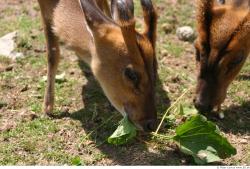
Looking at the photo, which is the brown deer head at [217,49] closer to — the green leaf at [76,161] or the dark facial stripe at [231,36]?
the dark facial stripe at [231,36]

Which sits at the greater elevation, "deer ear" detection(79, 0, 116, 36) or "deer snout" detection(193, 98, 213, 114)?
"deer ear" detection(79, 0, 116, 36)

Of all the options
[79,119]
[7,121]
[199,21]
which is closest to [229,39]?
[199,21]

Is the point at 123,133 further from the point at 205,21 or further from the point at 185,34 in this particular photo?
the point at 185,34

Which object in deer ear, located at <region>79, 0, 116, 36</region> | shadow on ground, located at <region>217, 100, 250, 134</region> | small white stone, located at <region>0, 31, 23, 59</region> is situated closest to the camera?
deer ear, located at <region>79, 0, 116, 36</region>

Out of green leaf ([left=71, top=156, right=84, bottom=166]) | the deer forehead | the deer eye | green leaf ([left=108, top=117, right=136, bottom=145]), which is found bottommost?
green leaf ([left=71, top=156, right=84, bottom=166])

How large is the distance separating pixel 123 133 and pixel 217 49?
159cm

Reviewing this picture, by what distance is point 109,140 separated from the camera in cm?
596

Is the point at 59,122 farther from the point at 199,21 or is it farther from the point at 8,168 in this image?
the point at 199,21

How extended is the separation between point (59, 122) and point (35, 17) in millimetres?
3331

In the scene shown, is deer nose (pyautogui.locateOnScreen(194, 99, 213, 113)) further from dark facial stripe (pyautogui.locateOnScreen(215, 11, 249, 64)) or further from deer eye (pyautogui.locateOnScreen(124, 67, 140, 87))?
deer eye (pyautogui.locateOnScreen(124, 67, 140, 87))

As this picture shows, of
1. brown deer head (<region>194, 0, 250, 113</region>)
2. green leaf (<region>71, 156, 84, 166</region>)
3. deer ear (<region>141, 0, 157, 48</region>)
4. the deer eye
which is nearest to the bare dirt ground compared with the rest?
green leaf (<region>71, 156, 84, 166</region>)

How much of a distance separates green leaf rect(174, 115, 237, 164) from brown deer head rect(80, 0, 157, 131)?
39 centimetres

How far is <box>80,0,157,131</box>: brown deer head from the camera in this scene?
5898 mm

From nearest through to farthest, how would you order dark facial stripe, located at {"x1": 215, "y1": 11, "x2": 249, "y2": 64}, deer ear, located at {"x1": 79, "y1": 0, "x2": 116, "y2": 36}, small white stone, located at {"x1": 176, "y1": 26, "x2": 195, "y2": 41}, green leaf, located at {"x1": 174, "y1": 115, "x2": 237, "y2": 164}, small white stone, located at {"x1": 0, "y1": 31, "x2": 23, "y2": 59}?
green leaf, located at {"x1": 174, "y1": 115, "x2": 237, "y2": 164} → deer ear, located at {"x1": 79, "y1": 0, "x2": 116, "y2": 36} → dark facial stripe, located at {"x1": 215, "y1": 11, "x2": 249, "y2": 64} → small white stone, located at {"x1": 0, "y1": 31, "x2": 23, "y2": 59} → small white stone, located at {"x1": 176, "y1": 26, "x2": 195, "y2": 41}
